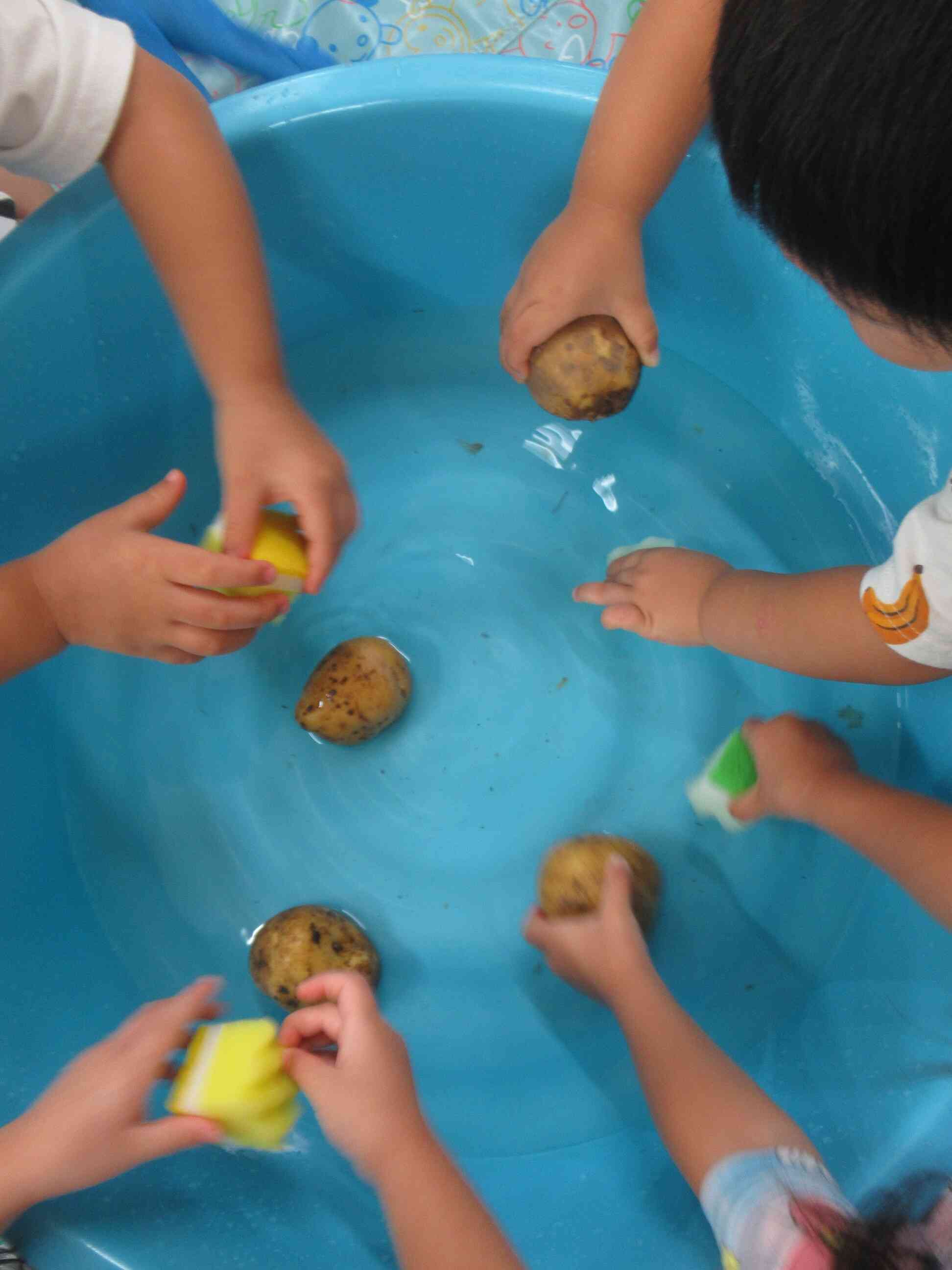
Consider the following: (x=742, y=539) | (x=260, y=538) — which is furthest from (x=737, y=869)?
(x=260, y=538)

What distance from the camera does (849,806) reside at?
2.51 ft

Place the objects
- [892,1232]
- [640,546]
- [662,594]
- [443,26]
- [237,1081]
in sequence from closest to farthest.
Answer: [892,1232] < [237,1081] < [662,594] < [640,546] < [443,26]

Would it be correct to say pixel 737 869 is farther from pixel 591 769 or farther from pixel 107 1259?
pixel 107 1259

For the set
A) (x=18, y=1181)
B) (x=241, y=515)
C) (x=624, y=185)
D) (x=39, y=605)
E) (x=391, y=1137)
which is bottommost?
(x=18, y=1181)

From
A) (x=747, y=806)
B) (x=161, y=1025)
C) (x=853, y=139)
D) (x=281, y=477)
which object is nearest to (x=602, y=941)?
(x=747, y=806)

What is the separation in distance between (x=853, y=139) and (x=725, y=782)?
1.97 feet

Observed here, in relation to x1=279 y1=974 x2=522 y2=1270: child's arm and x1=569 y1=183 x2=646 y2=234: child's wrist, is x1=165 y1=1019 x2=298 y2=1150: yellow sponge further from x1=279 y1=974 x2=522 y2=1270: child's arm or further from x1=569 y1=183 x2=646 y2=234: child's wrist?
x1=569 y1=183 x2=646 y2=234: child's wrist

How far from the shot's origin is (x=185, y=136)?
2.21ft

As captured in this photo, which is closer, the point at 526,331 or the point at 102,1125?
the point at 102,1125

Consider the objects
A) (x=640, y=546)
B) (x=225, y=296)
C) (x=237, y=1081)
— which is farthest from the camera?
(x=640, y=546)

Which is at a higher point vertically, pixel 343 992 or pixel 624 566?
pixel 624 566

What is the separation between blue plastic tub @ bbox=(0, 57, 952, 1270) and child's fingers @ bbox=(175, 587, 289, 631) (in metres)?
0.28

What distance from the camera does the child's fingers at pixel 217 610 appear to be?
63cm

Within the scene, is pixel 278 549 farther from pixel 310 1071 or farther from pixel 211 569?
pixel 310 1071
